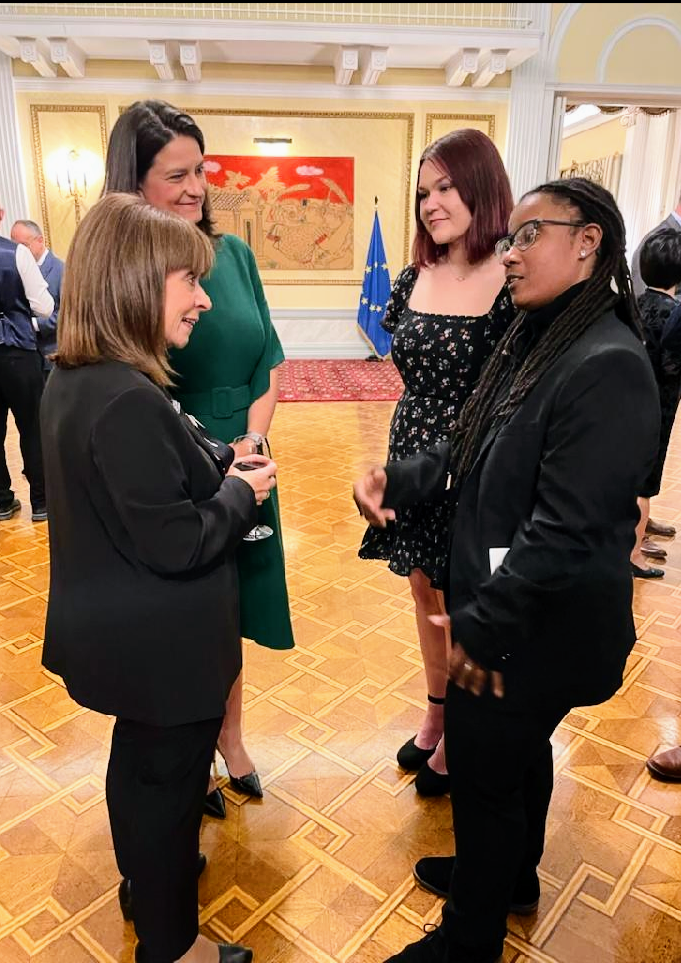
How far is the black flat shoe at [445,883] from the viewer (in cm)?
200

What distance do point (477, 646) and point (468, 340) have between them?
0.97 m

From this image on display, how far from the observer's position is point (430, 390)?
222 centimetres

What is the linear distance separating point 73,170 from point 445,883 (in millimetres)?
10991

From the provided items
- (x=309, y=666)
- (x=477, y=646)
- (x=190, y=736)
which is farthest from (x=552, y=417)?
(x=309, y=666)

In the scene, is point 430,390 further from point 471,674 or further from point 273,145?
point 273,145

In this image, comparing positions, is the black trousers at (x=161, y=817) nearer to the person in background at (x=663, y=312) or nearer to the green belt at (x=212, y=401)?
the green belt at (x=212, y=401)

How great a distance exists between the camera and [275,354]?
222 centimetres

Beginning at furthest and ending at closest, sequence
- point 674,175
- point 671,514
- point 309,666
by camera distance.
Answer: point 674,175, point 671,514, point 309,666

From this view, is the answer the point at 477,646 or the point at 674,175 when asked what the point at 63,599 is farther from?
the point at 674,175

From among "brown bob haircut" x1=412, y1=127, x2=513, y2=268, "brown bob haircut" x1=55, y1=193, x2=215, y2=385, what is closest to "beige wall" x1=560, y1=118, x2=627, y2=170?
"brown bob haircut" x1=412, y1=127, x2=513, y2=268

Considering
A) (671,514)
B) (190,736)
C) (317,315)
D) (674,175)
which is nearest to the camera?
(190,736)

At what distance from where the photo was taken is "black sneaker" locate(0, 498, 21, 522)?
199 inches

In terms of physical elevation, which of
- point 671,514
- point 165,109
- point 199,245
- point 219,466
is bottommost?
point 671,514

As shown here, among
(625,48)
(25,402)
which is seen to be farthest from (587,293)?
(625,48)
